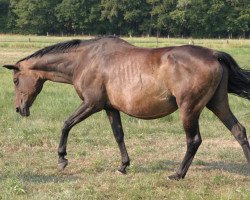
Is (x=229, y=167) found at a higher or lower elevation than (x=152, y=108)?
lower

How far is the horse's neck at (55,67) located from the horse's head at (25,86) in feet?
0.46

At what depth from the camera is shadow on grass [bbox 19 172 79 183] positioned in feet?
23.5

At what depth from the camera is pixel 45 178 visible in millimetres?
7336

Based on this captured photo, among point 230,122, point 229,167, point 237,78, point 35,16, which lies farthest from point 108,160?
point 35,16

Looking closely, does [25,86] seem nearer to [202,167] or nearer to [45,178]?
[45,178]

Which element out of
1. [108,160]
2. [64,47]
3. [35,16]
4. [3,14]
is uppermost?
[64,47]

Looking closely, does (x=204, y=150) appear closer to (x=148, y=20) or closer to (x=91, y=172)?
(x=91, y=172)

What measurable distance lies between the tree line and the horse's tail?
68.6 m

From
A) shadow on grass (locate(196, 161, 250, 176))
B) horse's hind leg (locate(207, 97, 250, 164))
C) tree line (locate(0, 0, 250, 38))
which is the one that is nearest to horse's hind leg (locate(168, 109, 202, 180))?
horse's hind leg (locate(207, 97, 250, 164))

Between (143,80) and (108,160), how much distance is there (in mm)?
1878

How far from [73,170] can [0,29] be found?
258 ft

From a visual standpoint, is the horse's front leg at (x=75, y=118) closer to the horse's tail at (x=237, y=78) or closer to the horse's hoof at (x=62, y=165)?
the horse's hoof at (x=62, y=165)

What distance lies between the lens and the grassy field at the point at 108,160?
21.1 ft

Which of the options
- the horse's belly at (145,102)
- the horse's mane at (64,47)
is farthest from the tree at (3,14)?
the horse's belly at (145,102)
